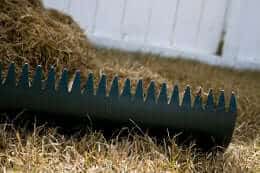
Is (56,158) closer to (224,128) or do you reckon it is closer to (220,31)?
(224,128)

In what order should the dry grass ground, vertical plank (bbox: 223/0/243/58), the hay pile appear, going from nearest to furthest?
1. the dry grass ground
2. the hay pile
3. vertical plank (bbox: 223/0/243/58)

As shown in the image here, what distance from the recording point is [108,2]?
288cm

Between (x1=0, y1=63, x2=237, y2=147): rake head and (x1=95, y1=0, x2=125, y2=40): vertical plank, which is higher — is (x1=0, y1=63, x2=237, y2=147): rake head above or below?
below

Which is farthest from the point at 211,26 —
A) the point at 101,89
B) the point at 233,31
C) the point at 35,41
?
the point at 101,89

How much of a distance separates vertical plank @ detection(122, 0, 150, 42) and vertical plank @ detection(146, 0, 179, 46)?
5 cm

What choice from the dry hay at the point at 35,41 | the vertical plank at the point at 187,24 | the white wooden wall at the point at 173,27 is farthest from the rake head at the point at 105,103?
the vertical plank at the point at 187,24

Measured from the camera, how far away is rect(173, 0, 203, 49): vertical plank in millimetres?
2881

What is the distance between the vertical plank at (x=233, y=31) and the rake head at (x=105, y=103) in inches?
73.6

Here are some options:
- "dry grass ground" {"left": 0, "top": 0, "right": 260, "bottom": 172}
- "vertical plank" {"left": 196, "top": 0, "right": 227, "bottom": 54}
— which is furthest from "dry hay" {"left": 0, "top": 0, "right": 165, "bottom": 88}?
"vertical plank" {"left": 196, "top": 0, "right": 227, "bottom": 54}

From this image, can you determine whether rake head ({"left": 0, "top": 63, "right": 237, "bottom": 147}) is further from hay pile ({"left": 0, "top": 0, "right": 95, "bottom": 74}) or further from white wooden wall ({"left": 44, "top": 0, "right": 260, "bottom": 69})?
white wooden wall ({"left": 44, "top": 0, "right": 260, "bottom": 69})

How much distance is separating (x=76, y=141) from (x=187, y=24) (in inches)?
77.2

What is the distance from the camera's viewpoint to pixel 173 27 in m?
2.92

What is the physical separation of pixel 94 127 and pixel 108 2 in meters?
1.87

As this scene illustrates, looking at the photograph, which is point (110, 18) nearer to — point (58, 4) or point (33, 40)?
point (58, 4)
